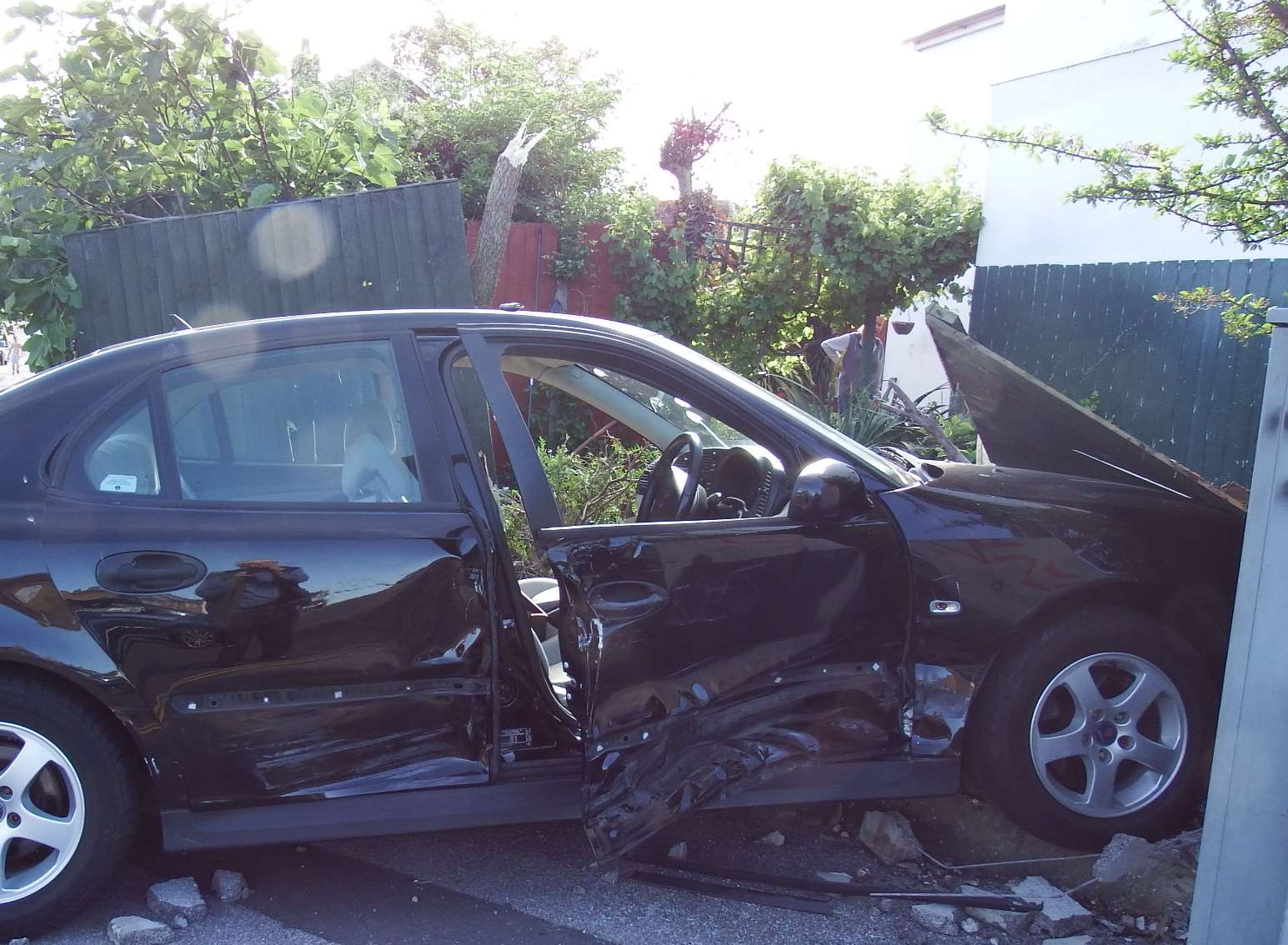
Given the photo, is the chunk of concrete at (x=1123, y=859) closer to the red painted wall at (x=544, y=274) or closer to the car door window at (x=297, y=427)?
the car door window at (x=297, y=427)

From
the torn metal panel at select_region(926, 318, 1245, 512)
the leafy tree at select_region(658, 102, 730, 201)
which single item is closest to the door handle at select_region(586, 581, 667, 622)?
the torn metal panel at select_region(926, 318, 1245, 512)

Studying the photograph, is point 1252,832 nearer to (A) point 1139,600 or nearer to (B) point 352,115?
(A) point 1139,600

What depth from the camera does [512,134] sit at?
33.1 ft

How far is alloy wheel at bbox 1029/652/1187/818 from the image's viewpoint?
317 cm

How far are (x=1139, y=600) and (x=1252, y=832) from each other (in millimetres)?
1035

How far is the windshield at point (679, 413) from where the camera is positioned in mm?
3721

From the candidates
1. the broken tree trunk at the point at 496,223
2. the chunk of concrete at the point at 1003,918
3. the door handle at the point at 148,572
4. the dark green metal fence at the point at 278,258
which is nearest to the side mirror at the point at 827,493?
the chunk of concrete at the point at 1003,918

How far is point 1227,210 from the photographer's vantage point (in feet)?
12.3

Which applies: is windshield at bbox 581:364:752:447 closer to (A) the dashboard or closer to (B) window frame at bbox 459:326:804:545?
(A) the dashboard

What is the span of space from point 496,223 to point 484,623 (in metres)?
5.05

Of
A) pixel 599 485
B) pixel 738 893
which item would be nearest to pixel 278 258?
pixel 599 485

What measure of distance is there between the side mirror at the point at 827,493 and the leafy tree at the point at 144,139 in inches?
197

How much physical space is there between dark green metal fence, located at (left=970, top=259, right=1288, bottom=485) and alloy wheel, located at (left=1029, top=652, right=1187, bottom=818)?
441 cm

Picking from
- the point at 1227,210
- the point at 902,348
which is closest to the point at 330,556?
the point at 1227,210
